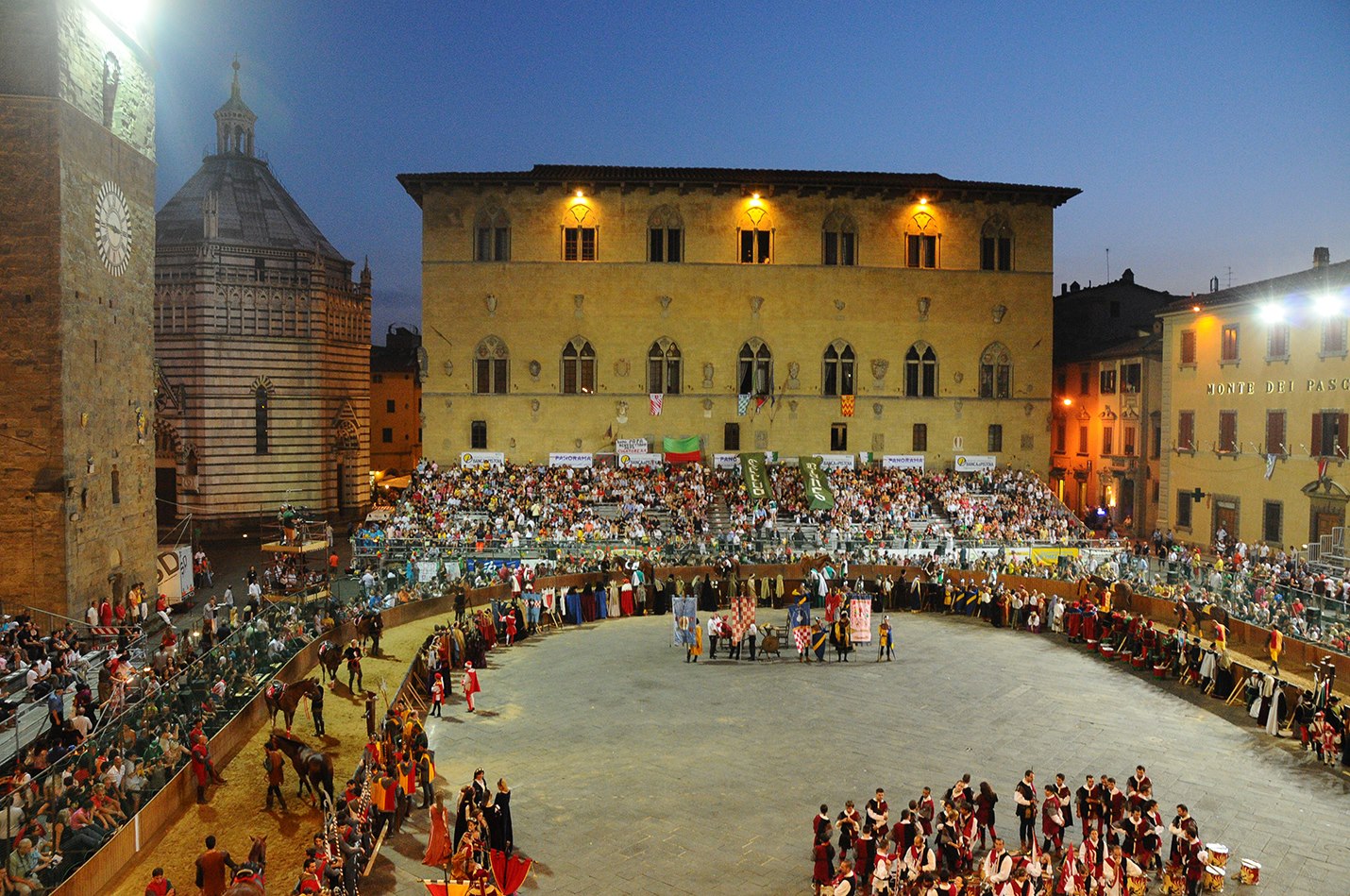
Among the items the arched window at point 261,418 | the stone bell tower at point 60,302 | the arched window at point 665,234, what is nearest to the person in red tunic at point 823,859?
the stone bell tower at point 60,302

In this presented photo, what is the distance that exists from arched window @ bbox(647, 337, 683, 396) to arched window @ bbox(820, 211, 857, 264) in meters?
8.84

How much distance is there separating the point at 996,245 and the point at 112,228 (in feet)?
129

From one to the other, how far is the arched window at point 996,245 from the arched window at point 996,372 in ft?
13.3

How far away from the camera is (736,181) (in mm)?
47250

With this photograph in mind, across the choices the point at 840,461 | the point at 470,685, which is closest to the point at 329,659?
the point at 470,685

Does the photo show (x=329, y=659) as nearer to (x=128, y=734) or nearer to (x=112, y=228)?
(x=128, y=734)

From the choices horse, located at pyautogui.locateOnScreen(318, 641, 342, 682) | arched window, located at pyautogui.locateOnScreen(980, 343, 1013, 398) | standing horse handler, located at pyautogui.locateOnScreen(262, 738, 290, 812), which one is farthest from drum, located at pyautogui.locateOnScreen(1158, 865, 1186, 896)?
arched window, located at pyautogui.locateOnScreen(980, 343, 1013, 398)

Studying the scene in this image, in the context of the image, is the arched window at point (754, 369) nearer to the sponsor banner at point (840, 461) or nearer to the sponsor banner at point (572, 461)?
the sponsor banner at point (840, 461)

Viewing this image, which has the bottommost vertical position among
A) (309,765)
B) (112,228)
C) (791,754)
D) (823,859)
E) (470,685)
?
(791,754)

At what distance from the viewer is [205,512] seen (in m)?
47.6

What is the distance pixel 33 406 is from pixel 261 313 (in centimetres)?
2455

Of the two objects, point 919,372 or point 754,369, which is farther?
point 919,372

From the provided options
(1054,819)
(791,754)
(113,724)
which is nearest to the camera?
(1054,819)

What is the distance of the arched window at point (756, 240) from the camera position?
1893 inches
